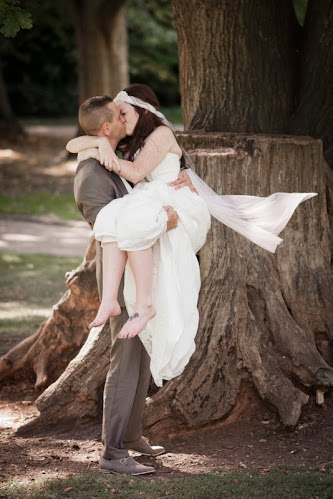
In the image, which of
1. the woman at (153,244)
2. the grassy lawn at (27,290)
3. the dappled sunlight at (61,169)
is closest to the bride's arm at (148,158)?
the woman at (153,244)

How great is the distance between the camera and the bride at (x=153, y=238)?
4.03 meters

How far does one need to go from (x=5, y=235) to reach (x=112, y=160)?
8383mm

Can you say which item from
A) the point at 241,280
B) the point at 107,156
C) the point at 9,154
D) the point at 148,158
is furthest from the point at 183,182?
the point at 9,154

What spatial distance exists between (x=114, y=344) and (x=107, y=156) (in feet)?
3.27

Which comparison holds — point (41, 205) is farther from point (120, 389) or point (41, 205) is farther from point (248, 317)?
point (120, 389)

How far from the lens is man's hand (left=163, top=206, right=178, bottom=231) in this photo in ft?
13.9

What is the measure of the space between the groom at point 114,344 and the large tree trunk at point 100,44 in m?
15.0

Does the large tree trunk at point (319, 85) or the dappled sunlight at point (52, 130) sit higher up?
the dappled sunlight at point (52, 130)

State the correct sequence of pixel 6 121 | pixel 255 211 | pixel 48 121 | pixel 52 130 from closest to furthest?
pixel 255 211 < pixel 6 121 < pixel 52 130 < pixel 48 121

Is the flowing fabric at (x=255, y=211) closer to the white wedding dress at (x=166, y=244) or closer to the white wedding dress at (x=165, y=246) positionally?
the white wedding dress at (x=166, y=244)

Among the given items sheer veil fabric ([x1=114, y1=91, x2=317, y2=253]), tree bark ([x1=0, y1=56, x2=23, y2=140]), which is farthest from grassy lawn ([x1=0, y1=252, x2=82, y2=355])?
tree bark ([x1=0, y1=56, x2=23, y2=140])

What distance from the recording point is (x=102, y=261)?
4227mm

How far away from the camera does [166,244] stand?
4301 mm

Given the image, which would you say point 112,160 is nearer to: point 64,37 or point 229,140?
point 229,140
